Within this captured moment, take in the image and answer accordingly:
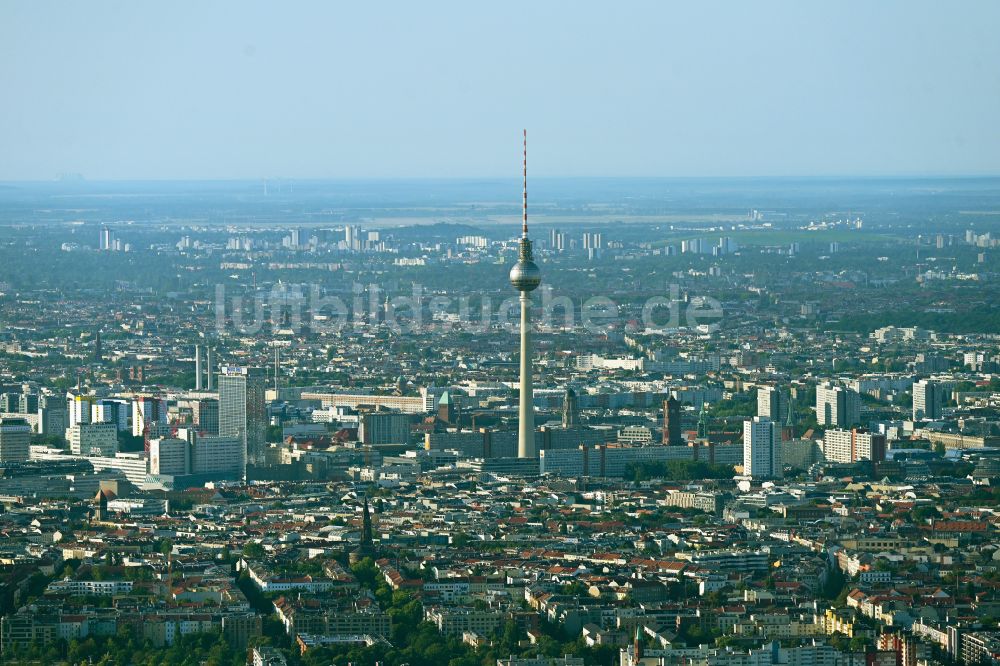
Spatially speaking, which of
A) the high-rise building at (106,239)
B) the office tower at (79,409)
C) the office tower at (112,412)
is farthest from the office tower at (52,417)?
the high-rise building at (106,239)

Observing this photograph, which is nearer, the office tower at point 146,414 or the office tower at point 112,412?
the office tower at point 146,414

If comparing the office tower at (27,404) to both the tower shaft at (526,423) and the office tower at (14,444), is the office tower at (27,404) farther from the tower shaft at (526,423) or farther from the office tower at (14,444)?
the tower shaft at (526,423)

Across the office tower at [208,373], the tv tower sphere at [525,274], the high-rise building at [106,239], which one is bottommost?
the high-rise building at [106,239]

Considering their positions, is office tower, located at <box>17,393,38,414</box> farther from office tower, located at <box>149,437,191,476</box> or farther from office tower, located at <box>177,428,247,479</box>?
office tower, located at <box>149,437,191,476</box>

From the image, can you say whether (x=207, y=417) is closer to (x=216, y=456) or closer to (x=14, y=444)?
(x=14, y=444)

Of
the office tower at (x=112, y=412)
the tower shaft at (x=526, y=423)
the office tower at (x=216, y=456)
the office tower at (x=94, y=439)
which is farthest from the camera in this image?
the office tower at (x=112, y=412)

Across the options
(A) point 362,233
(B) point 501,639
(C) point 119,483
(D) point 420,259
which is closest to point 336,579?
(B) point 501,639

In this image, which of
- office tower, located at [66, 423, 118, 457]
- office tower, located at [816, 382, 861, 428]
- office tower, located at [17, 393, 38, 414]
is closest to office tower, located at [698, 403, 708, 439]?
office tower, located at [816, 382, 861, 428]

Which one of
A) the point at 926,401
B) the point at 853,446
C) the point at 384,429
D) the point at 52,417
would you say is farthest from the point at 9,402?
the point at 853,446
